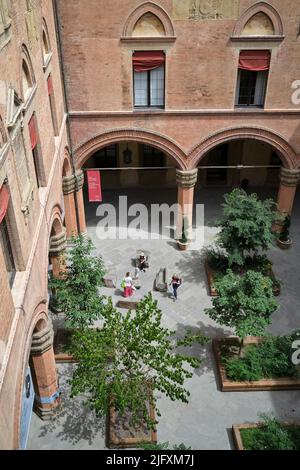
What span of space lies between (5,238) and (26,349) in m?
2.79

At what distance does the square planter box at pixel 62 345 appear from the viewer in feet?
57.3

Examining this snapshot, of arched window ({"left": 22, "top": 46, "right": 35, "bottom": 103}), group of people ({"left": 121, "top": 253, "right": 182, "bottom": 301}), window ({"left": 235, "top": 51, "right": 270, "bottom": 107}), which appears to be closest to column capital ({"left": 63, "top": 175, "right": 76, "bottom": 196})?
group of people ({"left": 121, "top": 253, "right": 182, "bottom": 301})

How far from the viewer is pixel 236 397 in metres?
16.4

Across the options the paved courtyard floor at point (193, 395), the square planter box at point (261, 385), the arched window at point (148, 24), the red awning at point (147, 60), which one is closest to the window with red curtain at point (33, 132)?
the arched window at point (148, 24)

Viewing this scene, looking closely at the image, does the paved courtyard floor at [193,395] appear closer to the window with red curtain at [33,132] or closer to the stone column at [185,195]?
the stone column at [185,195]

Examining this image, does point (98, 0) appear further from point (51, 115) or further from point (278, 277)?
point (278, 277)

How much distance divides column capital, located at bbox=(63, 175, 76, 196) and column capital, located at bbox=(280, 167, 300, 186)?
10101 millimetres

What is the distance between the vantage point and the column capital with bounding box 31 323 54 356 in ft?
45.3

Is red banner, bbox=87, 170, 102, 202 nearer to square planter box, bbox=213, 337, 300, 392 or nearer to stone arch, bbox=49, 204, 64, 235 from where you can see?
stone arch, bbox=49, 204, 64, 235

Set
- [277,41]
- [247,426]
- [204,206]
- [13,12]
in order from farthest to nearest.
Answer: [204,206] < [277,41] < [247,426] < [13,12]

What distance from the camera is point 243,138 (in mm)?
22172

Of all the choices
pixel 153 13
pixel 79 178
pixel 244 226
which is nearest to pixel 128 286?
pixel 244 226

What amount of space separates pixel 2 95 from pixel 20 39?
2764mm

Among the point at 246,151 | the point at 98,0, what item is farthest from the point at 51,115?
the point at 246,151
